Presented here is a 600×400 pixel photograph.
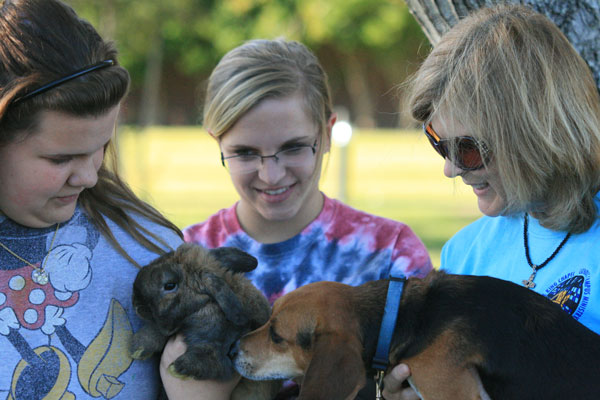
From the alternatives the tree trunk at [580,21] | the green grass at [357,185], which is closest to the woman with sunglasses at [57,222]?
the green grass at [357,185]

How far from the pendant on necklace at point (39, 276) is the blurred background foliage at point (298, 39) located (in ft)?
58.5

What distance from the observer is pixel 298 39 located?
33781 mm

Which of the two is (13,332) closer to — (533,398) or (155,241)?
(155,241)

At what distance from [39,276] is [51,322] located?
0.21 metres

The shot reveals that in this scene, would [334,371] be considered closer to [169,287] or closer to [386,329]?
[386,329]

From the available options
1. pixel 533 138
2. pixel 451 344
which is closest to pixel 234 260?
pixel 451 344

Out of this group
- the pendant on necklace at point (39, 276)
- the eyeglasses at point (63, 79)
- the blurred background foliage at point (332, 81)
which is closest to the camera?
the eyeglasses at point (63, 79)

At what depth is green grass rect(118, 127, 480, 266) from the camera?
1459cm

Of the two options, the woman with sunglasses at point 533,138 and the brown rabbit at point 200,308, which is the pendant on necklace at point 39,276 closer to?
the brown rabbit at point 200,308

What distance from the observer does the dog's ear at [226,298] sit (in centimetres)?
333

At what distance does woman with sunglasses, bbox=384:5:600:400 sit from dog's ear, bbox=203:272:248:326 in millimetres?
845

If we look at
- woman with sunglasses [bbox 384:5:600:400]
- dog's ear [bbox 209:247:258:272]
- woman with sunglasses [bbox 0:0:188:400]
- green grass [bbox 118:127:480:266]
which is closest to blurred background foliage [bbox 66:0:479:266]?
green grass [bbox 118:127:480:266]

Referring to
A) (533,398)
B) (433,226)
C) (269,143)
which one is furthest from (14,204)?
(433,226)

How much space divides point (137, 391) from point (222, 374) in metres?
0.45
